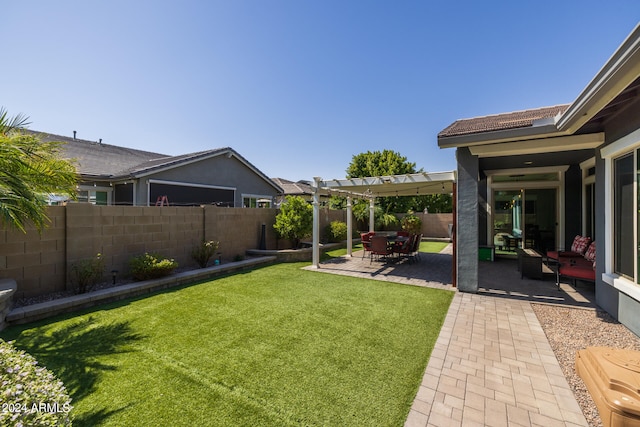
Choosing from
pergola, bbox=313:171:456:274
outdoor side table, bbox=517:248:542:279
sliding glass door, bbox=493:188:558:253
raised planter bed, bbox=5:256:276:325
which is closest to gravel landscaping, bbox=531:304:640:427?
outdoor side table, bbox=517:248:542:279

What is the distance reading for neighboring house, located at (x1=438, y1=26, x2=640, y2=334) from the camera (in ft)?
13.5

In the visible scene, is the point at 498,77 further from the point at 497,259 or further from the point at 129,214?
the point at 129,214

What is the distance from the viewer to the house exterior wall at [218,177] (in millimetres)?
13039

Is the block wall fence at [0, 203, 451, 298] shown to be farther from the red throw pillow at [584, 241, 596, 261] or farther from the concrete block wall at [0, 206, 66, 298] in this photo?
the red throw pillow at [584, 241, 596, 261]

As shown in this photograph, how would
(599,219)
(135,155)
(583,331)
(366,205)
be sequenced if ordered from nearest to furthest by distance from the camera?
1. (583,331)
2. (599,219)
3. (135,155)
4. (366,205)

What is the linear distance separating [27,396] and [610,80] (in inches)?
250

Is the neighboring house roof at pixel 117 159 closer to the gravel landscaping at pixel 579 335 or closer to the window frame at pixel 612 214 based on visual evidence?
the gravel landscaping at pixel 579 335

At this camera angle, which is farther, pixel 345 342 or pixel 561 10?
pixel 561 10

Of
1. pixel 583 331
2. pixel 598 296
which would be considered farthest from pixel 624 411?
pixel 598 296

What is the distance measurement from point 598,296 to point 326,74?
12418 mm

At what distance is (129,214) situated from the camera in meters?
7.43

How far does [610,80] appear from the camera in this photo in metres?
3.25

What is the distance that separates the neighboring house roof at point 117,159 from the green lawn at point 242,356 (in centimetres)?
944

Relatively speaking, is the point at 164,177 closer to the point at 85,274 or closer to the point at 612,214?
the point at 85,274
